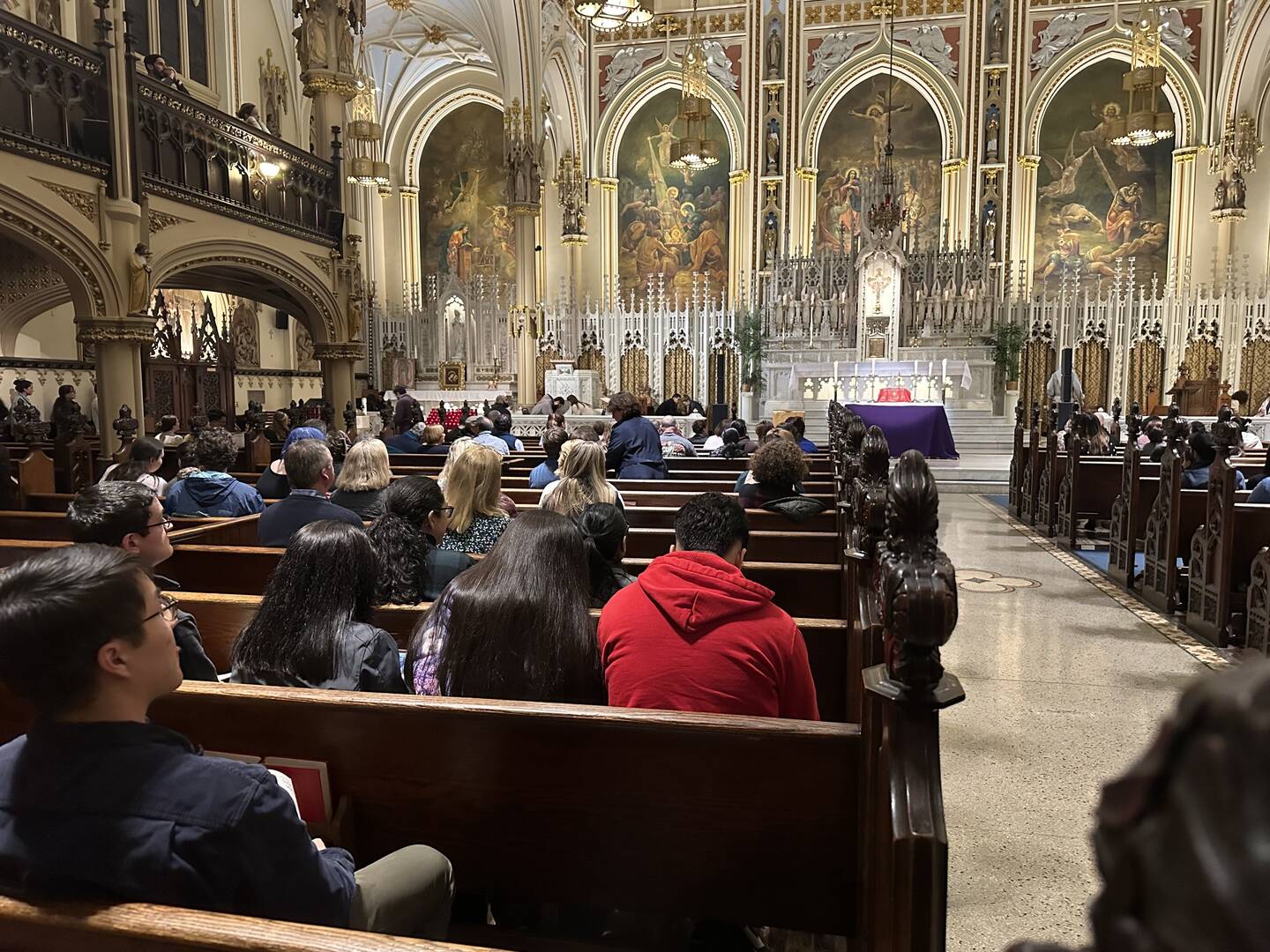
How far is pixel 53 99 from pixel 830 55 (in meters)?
16.7

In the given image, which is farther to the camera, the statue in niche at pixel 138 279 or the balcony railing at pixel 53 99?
the statue in niche at pixel 138 279

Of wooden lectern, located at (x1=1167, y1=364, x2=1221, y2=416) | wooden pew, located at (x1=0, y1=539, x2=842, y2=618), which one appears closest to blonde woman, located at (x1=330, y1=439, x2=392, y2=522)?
wooden pew, located at (x1=0, y1=539, x2=842, y2=618)

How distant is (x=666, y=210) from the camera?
71.7 ft

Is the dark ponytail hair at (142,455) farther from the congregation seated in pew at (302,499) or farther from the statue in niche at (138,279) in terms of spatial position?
the statue in niche at (138,279)

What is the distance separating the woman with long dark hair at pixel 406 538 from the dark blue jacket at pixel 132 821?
1650mm

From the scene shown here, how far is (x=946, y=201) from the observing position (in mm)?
19953

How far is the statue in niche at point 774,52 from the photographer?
65.2 ft

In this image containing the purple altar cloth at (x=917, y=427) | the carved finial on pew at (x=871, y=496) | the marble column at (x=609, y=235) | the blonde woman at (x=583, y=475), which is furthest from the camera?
the marble column at (x=609, y=235)

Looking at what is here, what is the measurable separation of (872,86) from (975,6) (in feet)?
8.53

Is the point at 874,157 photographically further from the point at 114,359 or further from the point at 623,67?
the point at 114,359

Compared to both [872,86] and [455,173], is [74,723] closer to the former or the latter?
[872,86]

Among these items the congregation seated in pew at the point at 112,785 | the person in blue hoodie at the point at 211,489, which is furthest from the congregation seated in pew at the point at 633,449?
the congregation seated in pew at the point at 112,785

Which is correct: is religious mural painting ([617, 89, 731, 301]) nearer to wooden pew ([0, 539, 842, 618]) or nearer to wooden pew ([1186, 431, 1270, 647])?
wooden pew ([1186, 431, 1270, 647])

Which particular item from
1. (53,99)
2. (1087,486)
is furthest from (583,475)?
(53,99)
